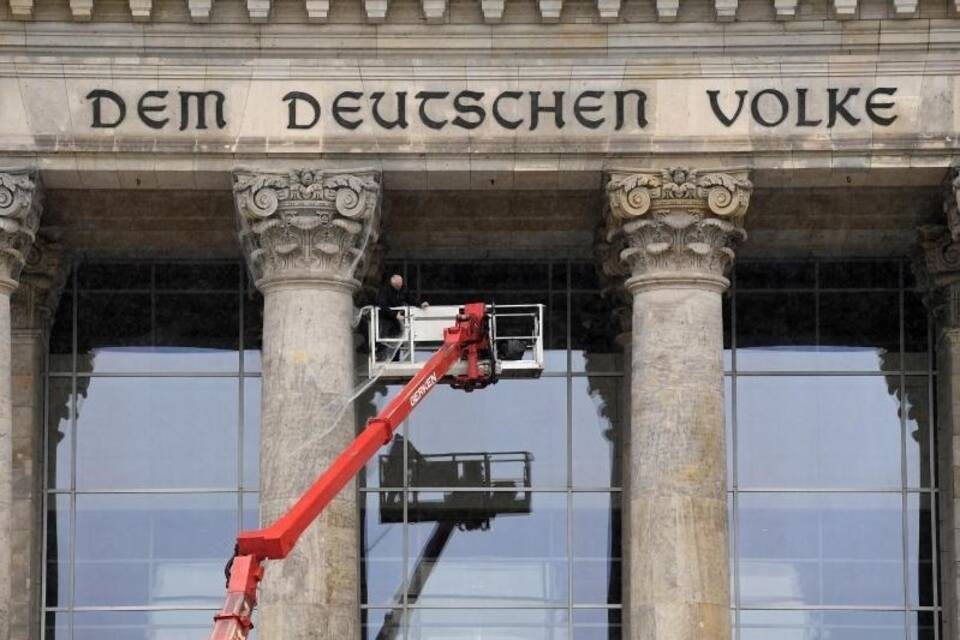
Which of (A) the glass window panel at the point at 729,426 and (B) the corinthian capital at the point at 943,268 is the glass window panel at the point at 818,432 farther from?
(B) the corinthian capital at the point at 943,268

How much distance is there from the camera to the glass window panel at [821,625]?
55094mm

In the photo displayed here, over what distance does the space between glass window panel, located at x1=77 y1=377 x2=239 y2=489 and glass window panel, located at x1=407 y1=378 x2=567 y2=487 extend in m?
3.28

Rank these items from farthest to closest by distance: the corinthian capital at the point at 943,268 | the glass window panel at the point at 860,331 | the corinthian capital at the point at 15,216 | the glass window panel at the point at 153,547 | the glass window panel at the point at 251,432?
the glass window panel at the point at 860,331, the glass window panel at the point at 251,432, the glass window panel at the point at 153,547, the corinthian capital at the point at 943,268, the corinthian capital at the point at 15,216

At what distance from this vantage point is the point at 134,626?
5519 centimetres

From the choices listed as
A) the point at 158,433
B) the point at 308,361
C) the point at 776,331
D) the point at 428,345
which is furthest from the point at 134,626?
the point at 776,331

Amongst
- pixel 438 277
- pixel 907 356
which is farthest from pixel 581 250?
pixel 907 356

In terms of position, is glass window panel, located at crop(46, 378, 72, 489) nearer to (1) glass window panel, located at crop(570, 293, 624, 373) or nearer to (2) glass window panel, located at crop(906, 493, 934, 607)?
(1) glass window panel, located at crop(570, 293, 624, 373)

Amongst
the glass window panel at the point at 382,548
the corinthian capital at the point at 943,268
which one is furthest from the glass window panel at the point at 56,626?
Answer: the corinthian capital at the point at 943,268

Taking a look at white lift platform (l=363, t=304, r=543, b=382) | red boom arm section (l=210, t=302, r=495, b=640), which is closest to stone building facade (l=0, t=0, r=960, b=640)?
white lift platform (l=363, t=304, r=543, b=382)

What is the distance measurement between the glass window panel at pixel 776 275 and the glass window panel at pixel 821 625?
5.71 metres

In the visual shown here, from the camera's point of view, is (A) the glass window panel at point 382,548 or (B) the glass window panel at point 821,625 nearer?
(B) the glass window panel at point 821,625

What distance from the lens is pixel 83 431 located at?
56188 mm

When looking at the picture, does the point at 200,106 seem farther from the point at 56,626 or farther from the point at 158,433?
the point at 56,626

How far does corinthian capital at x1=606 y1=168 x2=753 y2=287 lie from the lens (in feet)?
165
